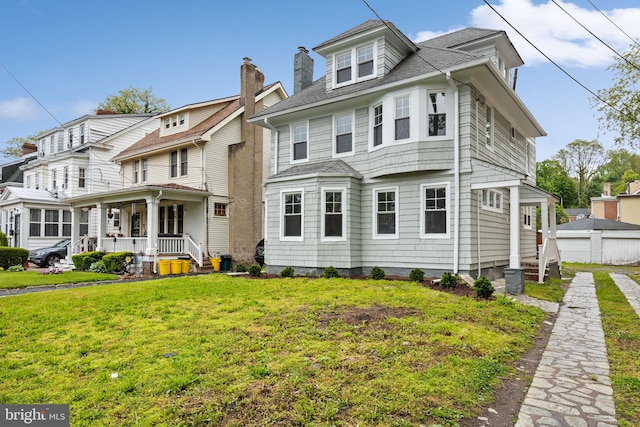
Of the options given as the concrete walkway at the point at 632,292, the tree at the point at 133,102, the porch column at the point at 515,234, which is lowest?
the concrete walkway at the point at 632,292

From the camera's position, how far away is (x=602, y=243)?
25375 millimetres

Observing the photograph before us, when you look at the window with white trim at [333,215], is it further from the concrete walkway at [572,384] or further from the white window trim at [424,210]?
the concrete walkway at [572,384]

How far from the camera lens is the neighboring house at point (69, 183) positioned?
79.6ft

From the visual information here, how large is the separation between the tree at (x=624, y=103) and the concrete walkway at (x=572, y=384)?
15.1 meters

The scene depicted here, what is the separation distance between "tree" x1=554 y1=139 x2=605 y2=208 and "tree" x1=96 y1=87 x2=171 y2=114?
178 ft

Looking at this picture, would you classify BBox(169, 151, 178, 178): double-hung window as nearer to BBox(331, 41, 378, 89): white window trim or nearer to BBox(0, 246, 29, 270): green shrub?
BBox(0, 246, 29, 270): green shrub

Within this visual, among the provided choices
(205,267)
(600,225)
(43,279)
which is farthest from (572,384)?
(600,225)

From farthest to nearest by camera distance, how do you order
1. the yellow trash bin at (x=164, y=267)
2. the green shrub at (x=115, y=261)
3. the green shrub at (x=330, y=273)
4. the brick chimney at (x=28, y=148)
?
the brick chimney at (x=28, y=148) < the green shrub at (x=115, y=261) < the yellow trash bin at (x=164, y=267) < the green shrub at (x=330, y=273)

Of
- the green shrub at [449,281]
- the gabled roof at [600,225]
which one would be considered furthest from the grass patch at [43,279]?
the gabled roof at [600,225]

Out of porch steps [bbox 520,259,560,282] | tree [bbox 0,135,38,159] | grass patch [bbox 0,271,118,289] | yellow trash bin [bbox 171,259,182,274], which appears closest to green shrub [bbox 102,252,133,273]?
grass patch [bbox 0,271,118,289]

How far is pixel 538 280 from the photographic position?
12.7 meters

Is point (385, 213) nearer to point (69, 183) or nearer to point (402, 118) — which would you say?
point (402, 118)

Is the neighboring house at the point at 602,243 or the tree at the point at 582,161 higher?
the tree at the point at 582,161

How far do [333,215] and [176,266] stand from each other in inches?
320
